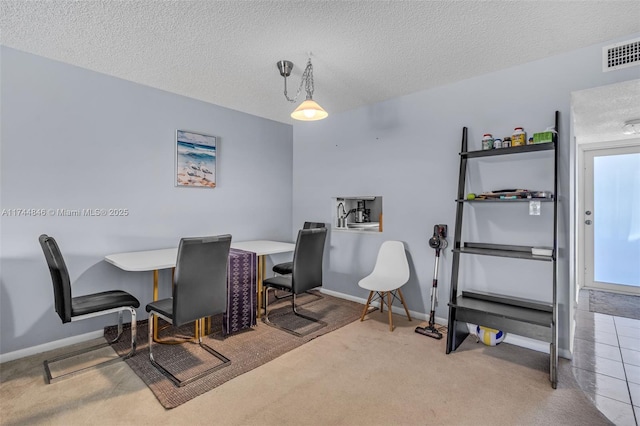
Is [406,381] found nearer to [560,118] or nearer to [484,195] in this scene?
[484,195]

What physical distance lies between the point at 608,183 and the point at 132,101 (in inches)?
243

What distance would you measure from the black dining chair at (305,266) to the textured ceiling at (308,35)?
5.18 ft

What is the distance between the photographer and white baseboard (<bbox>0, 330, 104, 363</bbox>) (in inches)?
97.5

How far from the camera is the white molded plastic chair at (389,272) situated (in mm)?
3242

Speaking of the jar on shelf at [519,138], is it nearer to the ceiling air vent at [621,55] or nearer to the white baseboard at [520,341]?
the ceiling air vent at [621,55]

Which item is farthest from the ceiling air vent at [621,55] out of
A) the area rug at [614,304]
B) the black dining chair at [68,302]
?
the black dining chair at [68,302]

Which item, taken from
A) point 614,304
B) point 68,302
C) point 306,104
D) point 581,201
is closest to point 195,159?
point 306,104

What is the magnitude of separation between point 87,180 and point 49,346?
147 centimetres

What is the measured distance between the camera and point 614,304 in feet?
13.0

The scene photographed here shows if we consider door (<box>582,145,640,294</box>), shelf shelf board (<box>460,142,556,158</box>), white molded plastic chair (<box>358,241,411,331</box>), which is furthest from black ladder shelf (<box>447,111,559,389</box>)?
door (<box>582,145,640,294</box>)

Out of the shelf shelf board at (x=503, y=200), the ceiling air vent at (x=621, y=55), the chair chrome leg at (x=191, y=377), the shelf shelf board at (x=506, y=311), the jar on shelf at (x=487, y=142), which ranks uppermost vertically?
the ceiling air vent at (x=621, y=55)

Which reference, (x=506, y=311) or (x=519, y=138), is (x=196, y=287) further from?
(x=519, y=138)

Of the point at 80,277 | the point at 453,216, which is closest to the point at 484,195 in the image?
the point at 453,216

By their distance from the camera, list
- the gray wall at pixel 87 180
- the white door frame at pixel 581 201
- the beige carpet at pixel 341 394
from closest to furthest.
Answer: the beige carpet at pixel 341 394 → the gray wall at pixel 87 180 → the white door frame at pixel 581 201
